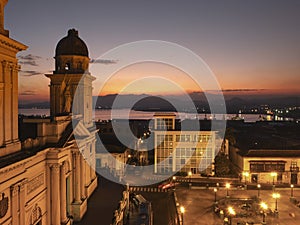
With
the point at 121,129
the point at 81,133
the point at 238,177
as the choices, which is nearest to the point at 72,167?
the point at 81,133

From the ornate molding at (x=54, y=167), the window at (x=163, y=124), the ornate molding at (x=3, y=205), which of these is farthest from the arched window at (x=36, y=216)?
the window at (x=163, y=124)

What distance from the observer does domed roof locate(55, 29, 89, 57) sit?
34.8 meters

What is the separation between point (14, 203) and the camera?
59.0 ft

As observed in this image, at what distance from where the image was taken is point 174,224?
30.9m

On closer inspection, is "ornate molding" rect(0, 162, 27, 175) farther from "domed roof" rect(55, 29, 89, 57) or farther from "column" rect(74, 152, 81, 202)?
"domed roof" rect(55, 29, 89, 57)

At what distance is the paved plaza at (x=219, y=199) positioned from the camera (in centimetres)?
3131

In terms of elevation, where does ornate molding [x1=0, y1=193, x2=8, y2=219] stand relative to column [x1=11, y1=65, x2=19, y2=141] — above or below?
below

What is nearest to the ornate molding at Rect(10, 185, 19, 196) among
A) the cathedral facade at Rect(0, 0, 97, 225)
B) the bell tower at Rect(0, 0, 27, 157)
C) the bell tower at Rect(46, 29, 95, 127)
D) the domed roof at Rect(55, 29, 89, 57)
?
the cathedral facade at Rect(0, 0, 97, 225)

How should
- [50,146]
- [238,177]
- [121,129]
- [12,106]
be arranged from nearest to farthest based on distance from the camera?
1. [12,106]
2. [50,146]
3. [238,177]
4. [121,129]

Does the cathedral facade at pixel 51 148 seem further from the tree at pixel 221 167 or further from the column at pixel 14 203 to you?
the tree at pixel 221 167

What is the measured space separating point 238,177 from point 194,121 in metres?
14.4

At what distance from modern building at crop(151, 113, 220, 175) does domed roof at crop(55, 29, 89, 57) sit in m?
20.4

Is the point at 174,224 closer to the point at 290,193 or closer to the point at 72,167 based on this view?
the point at 72,167

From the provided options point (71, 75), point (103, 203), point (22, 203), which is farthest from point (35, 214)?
point (71, 75)
